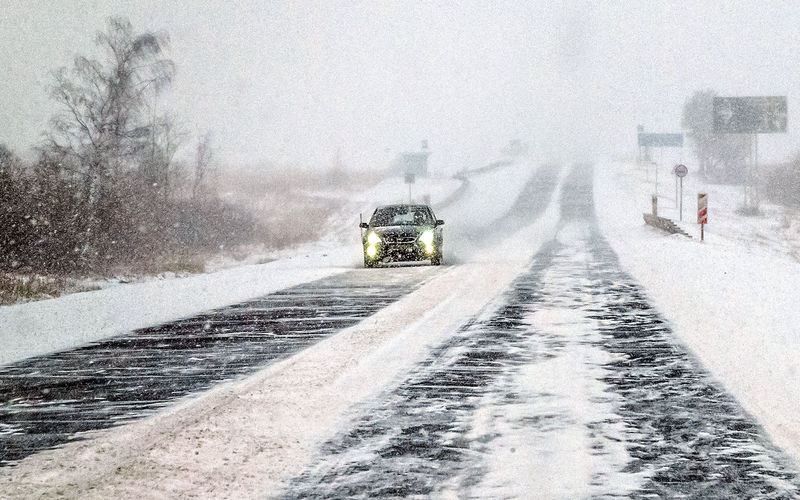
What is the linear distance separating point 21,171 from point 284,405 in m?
17.7

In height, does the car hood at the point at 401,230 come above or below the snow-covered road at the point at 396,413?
above

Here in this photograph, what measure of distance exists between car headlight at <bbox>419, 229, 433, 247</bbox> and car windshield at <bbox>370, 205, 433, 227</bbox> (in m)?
0.57

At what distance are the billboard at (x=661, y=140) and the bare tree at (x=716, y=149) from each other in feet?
46.5

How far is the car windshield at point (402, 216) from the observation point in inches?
886

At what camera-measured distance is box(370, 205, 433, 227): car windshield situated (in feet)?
73.8

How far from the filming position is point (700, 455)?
492 cm

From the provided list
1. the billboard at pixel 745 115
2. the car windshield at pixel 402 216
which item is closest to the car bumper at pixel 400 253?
the car windshield at pixel 402 216

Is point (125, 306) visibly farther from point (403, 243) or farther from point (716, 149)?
point (716, 149)

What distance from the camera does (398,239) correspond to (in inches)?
854

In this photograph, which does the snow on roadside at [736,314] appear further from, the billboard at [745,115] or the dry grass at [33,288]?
the billboard at [745,115]

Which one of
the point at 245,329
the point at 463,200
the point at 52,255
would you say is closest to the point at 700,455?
the point at 245,329

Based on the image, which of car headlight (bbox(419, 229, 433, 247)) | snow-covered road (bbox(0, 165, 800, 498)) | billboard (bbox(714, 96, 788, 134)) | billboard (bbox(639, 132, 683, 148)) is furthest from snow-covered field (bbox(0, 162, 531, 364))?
billboard (bbox(639, 132, 683, 148))

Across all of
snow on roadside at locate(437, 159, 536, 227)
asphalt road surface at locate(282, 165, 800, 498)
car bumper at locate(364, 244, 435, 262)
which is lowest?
asphalt road surface at locate(282, 165, 800, 498)

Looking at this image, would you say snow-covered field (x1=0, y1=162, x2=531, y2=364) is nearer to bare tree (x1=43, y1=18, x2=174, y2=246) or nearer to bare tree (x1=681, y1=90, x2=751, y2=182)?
bare tree (x1=43, y1=18, x2=174, y2=246)
